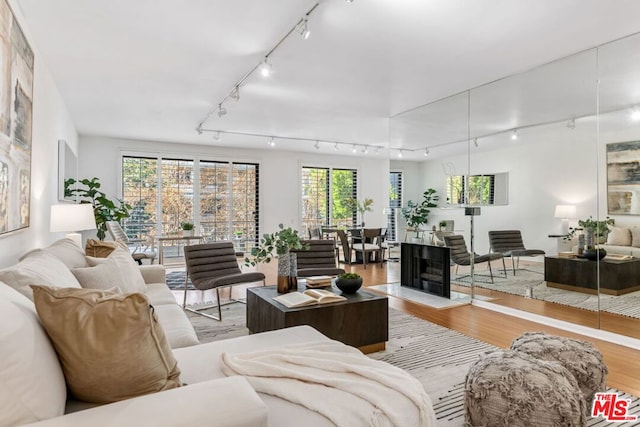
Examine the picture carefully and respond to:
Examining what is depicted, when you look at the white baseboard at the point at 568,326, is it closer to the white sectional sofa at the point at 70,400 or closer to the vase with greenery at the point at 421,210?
the vase with greenery at the point at 421,210

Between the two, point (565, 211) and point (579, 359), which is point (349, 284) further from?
point (565, 211)

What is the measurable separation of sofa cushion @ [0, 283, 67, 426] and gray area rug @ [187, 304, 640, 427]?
1810 millimetres

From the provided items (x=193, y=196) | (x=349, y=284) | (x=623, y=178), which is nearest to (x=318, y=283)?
(x=349, y=284)

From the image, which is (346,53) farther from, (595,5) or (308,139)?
(308,139)

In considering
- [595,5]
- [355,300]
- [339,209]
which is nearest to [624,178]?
[595,5]

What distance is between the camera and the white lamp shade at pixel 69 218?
11.2 feet

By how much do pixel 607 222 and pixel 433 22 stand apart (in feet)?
8.07

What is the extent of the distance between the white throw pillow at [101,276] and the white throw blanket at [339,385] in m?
1.11

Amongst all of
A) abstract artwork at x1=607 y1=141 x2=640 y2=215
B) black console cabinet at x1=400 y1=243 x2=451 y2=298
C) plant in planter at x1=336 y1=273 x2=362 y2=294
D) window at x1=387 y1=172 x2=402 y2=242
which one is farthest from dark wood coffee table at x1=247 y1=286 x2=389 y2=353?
window at x1=387 y1=172 x2=402 y2=242

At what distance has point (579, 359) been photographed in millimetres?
2012

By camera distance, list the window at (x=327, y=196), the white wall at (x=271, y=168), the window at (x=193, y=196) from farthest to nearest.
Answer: the window at (x=327, y=196)
the window at (x=193, y=196)
the white wall at (x=271, y=168)

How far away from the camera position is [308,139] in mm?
7547

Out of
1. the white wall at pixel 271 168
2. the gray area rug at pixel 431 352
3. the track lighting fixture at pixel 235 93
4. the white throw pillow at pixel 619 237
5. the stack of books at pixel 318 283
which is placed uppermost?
the track lighting fixture at pixel 235 93

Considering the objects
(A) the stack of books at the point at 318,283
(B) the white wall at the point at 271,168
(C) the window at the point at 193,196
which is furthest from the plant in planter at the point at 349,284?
(C) the window at the point at 193,196
